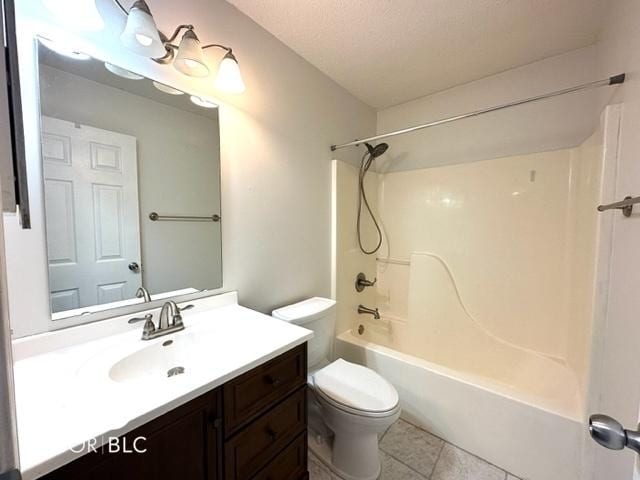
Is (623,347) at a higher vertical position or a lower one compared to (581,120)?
lower

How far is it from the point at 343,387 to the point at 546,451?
101 centimetres

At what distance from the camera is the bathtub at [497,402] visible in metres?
1.29

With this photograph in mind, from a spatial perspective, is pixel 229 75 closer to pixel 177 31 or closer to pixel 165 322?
pixel 177 31

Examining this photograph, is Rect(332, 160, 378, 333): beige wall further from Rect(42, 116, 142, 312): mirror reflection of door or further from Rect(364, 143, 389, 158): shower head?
Rect(42, 116, 142, 312): mirror reflection of door

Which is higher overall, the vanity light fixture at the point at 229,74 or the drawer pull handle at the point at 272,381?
the vanity light fixture at the point at 229,74

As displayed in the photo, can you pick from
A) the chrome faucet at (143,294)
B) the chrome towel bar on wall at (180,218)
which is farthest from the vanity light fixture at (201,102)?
the chrome faucet at (143,294)

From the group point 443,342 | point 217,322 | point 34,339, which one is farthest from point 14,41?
point 443,342

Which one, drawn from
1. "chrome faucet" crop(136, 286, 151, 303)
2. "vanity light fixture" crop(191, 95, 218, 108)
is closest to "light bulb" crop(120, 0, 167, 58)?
"vanity light fixture" crop(191, 95, 218, 108)

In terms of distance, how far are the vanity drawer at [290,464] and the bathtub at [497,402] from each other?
2.66 feet

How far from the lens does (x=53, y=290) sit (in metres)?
0.90

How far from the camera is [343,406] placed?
1.27m

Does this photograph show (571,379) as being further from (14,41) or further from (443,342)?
(14,41)

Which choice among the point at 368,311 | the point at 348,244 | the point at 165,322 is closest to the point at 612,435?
the point at 165,322

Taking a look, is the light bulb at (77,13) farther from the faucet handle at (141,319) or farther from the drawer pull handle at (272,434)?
the drawer pull handle at (272,434)
